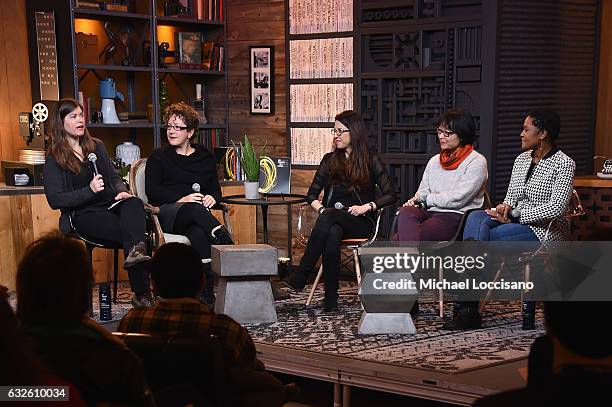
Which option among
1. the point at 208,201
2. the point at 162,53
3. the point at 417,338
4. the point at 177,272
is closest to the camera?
the point at 177,272

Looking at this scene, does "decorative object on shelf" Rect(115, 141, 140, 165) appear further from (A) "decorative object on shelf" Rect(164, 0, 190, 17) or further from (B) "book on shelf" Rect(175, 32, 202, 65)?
(A) "decorative object on shelf" Rect(164, 0, 190, 17)

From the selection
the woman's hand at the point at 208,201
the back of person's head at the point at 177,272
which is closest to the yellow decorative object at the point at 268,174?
the woman's hand at the point at 208,201

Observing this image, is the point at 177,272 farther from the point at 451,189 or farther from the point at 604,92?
the point at 604,92

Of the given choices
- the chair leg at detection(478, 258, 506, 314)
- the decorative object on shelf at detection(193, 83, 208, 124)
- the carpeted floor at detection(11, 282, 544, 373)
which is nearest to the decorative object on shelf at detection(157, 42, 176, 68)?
the decorative object on shelf at detection(193, 83, 208, 124)

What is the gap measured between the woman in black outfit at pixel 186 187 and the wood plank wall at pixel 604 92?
297 centimetres

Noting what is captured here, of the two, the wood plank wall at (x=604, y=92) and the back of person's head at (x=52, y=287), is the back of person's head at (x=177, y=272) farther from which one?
the wood plank wall at (x=604, y=92)

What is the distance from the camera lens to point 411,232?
4852 mm

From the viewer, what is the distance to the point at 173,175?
207 inches

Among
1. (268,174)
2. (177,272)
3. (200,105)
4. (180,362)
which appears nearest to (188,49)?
(200,105)

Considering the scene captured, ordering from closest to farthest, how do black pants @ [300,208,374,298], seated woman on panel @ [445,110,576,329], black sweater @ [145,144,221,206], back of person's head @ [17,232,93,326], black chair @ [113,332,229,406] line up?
1. back of person's head @ [17,232,93,326]
2. black chair @ [113,332,229,406]
3. seated woman on panel @ [445,110,576,329]
4. black pants @ [300,208,374,298]
5. black sweater @ [145,144,221,206]

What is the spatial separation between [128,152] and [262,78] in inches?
50.8

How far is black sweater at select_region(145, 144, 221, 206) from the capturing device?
522 centimetres

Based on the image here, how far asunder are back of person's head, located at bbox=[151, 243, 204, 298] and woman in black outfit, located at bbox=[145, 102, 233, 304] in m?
2.37

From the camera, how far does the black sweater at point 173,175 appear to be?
5.22 meters
